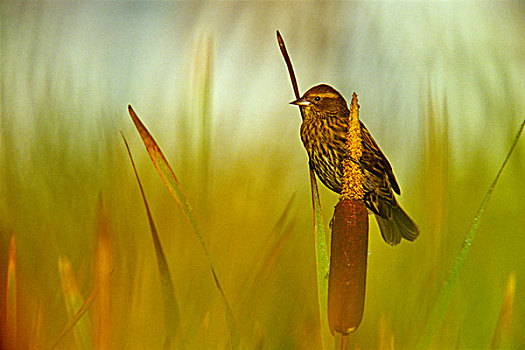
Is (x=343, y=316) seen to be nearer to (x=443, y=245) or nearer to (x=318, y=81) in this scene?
(x=443, y=245)

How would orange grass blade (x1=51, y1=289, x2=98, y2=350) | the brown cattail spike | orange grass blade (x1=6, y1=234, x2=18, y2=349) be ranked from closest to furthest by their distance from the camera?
the brown cattail spike < orange grass blade (x1=51, y1=289, x2=98, y2=350) < orange grass blade (x1=6, y1=234, x2=18, y2=349)

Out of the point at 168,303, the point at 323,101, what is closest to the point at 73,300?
the point at 168,303

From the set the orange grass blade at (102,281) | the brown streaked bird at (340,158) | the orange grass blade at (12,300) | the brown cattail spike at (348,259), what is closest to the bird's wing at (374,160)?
the brown streaked bird at (340,158)

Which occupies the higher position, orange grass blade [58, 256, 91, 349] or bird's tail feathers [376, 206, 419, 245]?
bird's tail feathers [376, 206, 419, 245]

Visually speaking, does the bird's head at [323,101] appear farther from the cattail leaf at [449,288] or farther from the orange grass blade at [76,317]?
the orange grass blade at [76,317]

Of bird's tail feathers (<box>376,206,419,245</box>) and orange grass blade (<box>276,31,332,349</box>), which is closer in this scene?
orange grass blade (<box>276,31,332,349</box>)

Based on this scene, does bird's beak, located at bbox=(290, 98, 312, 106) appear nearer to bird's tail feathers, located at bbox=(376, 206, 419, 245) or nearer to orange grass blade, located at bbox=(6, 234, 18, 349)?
bird's tail feathers, located at bbox=(376, 206, 419, 245)

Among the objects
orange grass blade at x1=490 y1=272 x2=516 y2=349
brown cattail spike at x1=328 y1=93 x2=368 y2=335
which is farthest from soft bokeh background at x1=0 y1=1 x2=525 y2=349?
brown cattail spike at x1=328 y1=93 x2=368 y2=335
